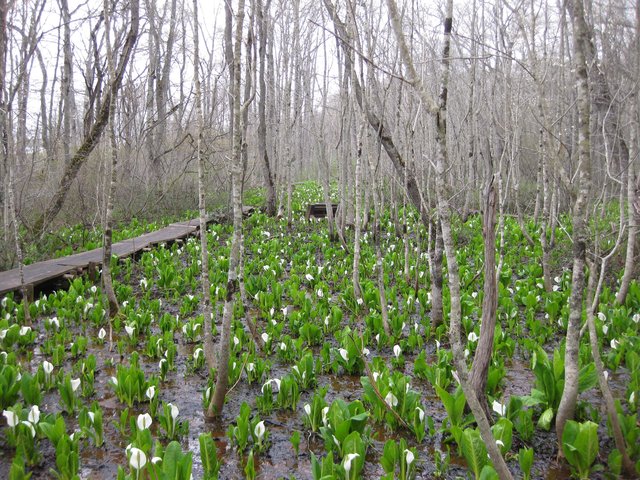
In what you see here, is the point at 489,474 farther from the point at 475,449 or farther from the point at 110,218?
the point at 110,218

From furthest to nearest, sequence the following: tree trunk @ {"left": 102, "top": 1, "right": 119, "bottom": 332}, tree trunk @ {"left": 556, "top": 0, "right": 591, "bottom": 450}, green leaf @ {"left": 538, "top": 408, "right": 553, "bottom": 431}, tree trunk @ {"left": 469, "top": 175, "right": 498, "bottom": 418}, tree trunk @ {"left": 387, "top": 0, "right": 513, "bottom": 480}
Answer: tree trunk @ {"left": 102, "top": 1, "right": 119, "bottom": 332} < green leaf @ {"left": 538, "top": 408, "right": 553, "bottom": 431} < tree trunk @ {"left": 469, "top": 175, "right": 498, "bottom": 418} < tree trunk @ {"left": 556, "top": 0, "right": 591, "bottom": 450} < tree trunk @ {"left": 387, "top": 0, "right": 513, "bottom": 480}

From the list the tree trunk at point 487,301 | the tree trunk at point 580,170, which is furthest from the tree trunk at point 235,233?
the tree trunk at point 580,170

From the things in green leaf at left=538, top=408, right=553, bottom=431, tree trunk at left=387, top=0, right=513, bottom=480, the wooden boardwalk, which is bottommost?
green leaf at left=538, top=408, right=553, bottom=431

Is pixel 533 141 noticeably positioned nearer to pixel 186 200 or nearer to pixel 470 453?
pixel 186 200

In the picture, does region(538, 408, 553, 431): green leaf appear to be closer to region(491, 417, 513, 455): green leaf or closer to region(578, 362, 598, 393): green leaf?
region(578, 362, 598, 393): green leaf

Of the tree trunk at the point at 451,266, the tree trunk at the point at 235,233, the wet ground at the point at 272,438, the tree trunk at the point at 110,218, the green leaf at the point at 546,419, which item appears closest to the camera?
the tree trunk at the point at 451,266

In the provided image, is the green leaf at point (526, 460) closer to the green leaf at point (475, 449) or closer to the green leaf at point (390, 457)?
the green leaf at point (475, 449)

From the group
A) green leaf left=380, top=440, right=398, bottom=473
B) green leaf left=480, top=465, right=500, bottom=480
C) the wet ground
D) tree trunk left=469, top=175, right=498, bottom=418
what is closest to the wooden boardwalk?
the wet ground

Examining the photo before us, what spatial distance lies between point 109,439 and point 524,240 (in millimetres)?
7104

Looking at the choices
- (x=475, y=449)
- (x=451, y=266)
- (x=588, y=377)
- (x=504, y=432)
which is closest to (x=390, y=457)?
(x=475, y=449)

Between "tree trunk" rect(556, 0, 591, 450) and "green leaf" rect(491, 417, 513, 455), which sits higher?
"tree trunk" rect(556, 0, 591, 450)

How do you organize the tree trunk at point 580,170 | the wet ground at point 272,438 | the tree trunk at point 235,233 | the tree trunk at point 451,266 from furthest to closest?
the tree trunk at point 235,233 < the wet ground at point 272,438 < the tree trunk at point 580,170 < the tree trunk at point 451,266

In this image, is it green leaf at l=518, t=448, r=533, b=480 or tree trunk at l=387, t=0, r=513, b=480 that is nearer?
tree trunk at l=387, t=0, r=513, b=480

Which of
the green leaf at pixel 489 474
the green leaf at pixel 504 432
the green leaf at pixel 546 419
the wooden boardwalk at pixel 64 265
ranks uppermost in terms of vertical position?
the wooden boardwalk at pixel 64 265
